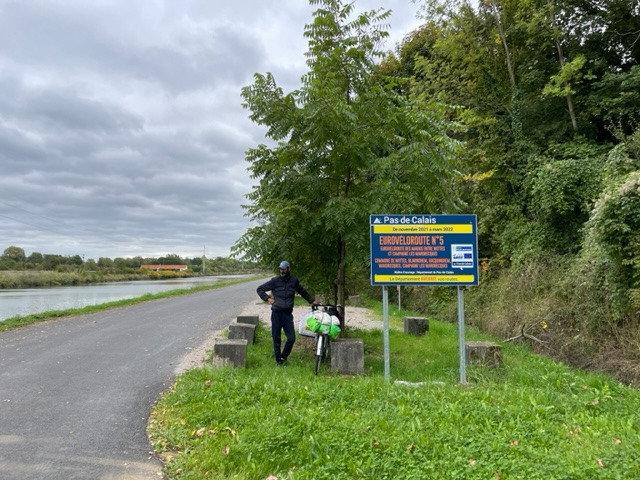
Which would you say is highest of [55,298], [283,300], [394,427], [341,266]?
[341,266]

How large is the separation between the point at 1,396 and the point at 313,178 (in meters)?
5.73

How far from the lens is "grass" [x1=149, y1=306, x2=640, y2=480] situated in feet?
11.9

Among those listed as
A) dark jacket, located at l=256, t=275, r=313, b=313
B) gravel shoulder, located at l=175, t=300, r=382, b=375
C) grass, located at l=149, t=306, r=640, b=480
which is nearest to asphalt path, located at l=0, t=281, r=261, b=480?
gravel shoulder, located at l=175, t=300, r=382, b=375

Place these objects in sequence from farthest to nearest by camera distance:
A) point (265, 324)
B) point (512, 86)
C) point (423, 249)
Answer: point (512, 86) < point (265, 324) < point (423, 249)

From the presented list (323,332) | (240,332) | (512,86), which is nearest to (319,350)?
(323,332)

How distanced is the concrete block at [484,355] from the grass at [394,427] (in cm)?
34

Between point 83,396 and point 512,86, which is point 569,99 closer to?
point 512,86

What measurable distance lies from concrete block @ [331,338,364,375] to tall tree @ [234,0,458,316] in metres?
1.51

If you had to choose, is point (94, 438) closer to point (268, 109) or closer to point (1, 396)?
point (1, 396)

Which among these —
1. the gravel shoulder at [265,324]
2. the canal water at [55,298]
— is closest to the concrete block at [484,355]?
the gravel shoulder at [265,324]

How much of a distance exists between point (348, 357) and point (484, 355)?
223 centimetres

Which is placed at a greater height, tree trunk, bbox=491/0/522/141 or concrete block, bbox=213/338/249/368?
tree trunk, bbox=491/0/522/141

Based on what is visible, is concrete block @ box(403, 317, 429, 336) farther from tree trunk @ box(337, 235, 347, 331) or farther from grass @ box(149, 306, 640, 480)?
grass @ box(149, 306, 640, 480)

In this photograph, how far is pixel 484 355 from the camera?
7.16m
